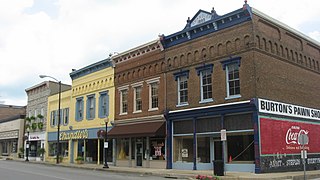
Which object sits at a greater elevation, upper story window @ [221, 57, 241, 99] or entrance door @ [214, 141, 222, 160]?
upper story window @ [221, 57, 241, 99]

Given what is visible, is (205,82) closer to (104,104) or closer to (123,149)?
(123,149)

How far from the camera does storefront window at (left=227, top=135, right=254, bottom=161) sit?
2317 centimetres

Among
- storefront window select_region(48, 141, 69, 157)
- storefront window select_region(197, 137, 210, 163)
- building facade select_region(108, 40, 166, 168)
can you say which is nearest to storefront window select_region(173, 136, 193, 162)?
storefront window select_region(197, 137, 210, 163)

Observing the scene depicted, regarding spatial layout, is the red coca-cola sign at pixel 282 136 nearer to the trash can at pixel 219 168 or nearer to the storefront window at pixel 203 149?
the trash can at pixel 219 168

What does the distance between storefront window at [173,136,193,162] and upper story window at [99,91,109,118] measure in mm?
9694

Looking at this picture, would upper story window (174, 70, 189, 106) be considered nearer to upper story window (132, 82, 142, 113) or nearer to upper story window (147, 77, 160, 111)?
upper story window (147, 77, 160, 111)

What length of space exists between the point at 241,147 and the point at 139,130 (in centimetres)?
908

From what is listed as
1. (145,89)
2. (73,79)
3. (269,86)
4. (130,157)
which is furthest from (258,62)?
(73,79)

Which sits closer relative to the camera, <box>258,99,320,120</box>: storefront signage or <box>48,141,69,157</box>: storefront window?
<box>258,99,320,120</box>: storefront signage

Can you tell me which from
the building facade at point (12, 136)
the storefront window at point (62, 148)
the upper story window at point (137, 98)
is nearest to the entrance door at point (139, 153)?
the upper story window at point (137, 98)

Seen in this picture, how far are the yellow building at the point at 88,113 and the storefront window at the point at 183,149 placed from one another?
28.4ft

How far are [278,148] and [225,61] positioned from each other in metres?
6.55

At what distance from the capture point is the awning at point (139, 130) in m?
28.2

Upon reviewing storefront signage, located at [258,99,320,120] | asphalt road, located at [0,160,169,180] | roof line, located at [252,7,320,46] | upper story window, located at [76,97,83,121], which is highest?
roof line, located at [252,7,320,46]
